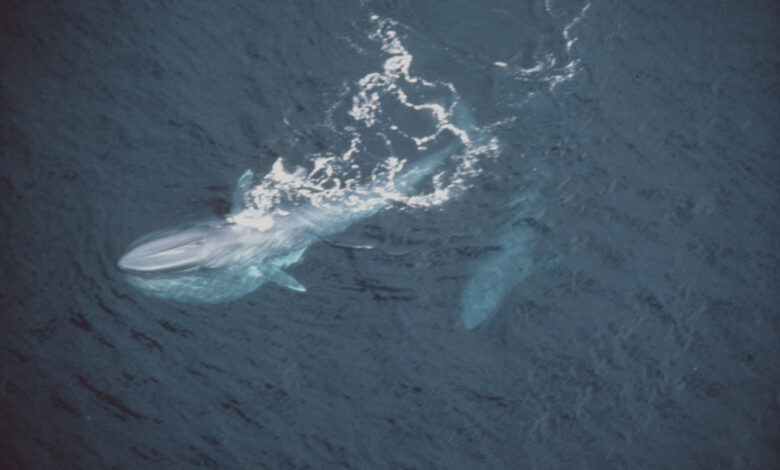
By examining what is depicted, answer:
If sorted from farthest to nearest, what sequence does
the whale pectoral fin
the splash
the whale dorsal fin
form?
the splash
the whale dorsal fin
the whale pectoral fin

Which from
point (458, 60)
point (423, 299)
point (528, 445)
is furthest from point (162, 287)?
point (458, 60)

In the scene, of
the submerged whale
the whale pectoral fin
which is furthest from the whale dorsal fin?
the whale pectoral fin

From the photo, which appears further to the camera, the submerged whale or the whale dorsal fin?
the whale dorsal fin

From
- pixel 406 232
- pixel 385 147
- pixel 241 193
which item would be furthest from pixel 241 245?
pixel 385 147

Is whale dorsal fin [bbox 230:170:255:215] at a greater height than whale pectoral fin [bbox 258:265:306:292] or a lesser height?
greater

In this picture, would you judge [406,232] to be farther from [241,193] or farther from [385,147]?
[241,193]

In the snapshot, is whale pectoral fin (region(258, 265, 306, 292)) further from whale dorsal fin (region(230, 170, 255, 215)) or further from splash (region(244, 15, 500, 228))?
whale dorsal fin (region(230, 170, 255, 215))

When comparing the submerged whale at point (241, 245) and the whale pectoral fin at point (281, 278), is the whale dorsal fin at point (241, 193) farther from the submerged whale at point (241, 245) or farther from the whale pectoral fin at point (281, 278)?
the whale pectoral fin at point (281, 278)
